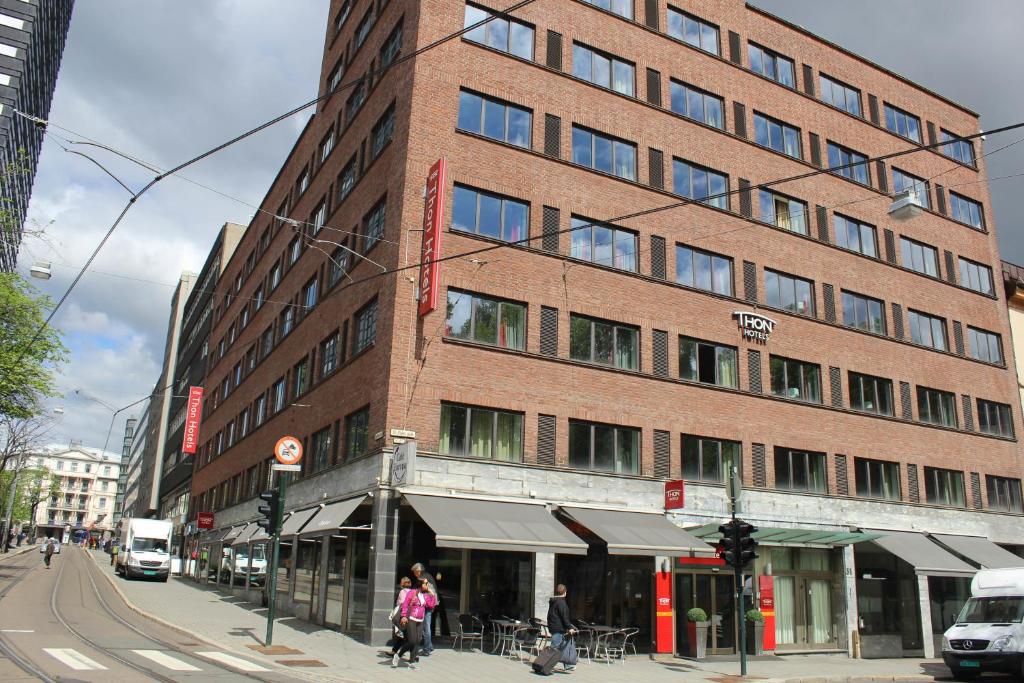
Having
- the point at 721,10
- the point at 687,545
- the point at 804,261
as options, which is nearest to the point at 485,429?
the point at 687,545

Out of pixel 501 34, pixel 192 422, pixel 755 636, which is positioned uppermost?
pixel 501 34

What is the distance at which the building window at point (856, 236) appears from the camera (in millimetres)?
29500

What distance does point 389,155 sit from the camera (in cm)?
2320

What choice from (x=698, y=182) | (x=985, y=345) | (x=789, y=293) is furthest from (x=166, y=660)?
(x=985, y=345)

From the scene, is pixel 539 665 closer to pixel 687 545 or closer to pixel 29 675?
pixel 687 545

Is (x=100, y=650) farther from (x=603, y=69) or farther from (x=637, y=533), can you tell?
(x=603, y=69)

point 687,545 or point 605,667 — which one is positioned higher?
point 687,545

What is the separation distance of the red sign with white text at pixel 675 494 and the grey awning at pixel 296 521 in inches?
387

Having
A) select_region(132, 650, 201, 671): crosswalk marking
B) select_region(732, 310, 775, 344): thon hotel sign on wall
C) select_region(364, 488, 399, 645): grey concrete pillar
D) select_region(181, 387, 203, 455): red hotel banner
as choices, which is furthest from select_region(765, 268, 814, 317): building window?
select_region(181, 387, 203, 455): red hotel banner

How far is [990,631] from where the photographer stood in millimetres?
18656

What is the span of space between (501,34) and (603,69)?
368 centimetres

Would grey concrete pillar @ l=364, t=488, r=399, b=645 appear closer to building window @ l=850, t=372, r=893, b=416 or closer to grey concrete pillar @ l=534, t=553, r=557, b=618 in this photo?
grey concrete pillar @ l=534, t=553, r=557, b=618

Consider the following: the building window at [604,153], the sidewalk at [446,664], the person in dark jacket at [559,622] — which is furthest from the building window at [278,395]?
the person in dark jacket at [559,622]

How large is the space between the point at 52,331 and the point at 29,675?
1084 inches
